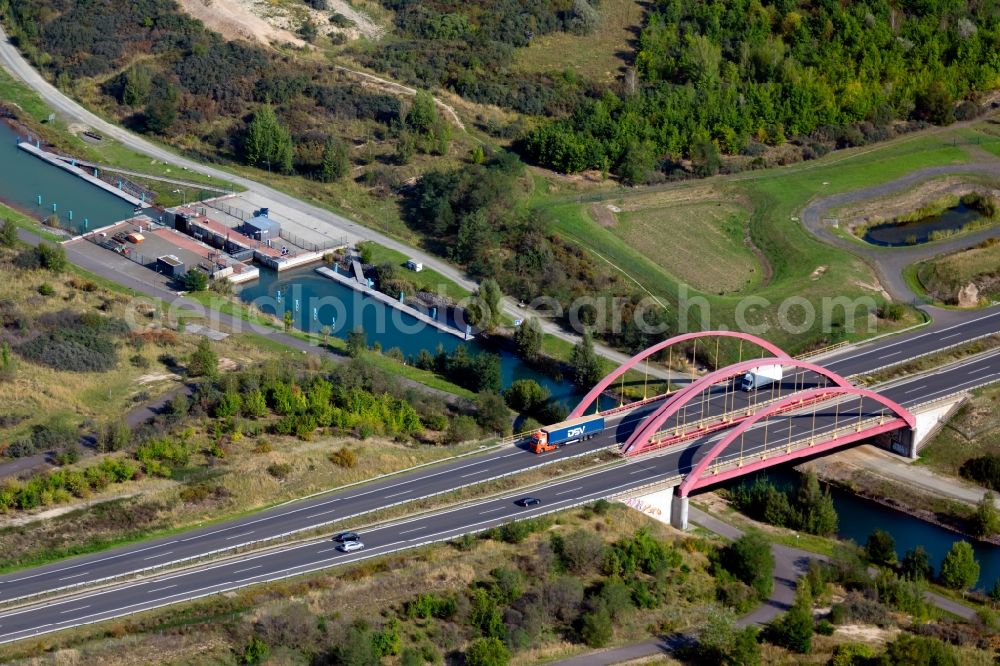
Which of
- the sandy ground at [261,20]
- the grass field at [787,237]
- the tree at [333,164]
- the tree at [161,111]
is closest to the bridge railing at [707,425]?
the grass field at [787,237]

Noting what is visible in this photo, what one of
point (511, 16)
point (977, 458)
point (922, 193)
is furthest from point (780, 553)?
point (511, 16)

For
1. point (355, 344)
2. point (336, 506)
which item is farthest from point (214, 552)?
point (355, 344)

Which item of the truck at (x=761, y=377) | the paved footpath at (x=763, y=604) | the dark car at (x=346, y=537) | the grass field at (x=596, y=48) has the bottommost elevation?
the paved footpath at (x=763, y=604)

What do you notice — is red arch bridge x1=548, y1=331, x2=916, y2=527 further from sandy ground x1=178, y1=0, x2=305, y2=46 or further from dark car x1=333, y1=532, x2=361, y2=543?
sandy ground x1=178, y1=0, x2=305, y2=46

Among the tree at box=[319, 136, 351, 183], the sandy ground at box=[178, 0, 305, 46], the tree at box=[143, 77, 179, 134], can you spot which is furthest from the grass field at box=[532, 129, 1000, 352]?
the tree at box=[143, 77, 179, 134]

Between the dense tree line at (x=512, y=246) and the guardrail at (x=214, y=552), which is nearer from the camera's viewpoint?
the guardrail at (x=214, y=552)

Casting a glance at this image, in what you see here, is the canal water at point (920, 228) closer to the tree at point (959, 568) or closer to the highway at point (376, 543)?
the highway at point (376, 543)

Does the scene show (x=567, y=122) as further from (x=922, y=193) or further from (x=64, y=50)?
(x=64, y=50)
